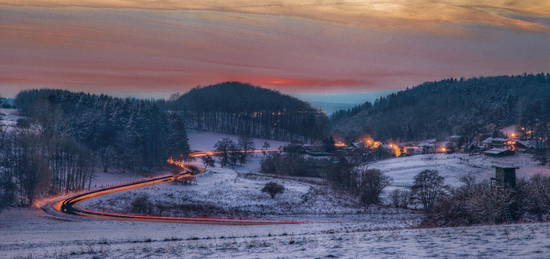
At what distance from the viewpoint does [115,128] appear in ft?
268

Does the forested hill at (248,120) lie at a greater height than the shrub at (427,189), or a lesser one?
greater

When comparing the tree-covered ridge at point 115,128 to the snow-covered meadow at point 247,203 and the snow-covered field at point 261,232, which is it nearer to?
the snow-covered field at point 261,232

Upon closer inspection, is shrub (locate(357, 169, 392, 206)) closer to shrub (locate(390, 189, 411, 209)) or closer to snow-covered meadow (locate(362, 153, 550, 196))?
shrub (locate(390, 189, 411, 209))

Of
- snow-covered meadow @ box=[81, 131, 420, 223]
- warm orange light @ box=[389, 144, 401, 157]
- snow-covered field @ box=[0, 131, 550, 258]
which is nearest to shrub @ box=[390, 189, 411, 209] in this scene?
snow-covered meadow @ box=[81, 131, 420, 223]

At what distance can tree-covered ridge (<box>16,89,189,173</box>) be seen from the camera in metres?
75.6

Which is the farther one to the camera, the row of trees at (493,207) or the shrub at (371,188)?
the shrub at (371,188)

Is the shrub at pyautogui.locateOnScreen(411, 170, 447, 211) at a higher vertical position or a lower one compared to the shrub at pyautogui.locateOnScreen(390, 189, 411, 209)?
higher

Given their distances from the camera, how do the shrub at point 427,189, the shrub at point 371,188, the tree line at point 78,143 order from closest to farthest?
the tree line at point 78,143 < the shrub at point 427,189 < the shrub at point 371,188

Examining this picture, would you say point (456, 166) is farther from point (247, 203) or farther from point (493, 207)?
point (493, 207)

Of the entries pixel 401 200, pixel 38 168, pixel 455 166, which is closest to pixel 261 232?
pixel 401 200

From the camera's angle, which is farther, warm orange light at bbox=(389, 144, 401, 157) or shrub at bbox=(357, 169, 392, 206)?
warm orange light at bbox=(389, 144, 401, 157)

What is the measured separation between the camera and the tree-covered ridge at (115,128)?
75562 millimetres

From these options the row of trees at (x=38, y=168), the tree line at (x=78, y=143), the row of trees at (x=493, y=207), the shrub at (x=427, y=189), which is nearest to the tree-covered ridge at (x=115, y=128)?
the tree line at (x=78, y=143)

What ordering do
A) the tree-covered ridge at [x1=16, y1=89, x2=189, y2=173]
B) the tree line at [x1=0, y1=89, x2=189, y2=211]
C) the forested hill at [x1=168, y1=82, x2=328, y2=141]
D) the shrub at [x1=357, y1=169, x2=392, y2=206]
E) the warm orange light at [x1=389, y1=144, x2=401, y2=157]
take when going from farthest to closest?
the forested hill at [x1=168, y1=82, x2=328, y2=141] < the warm orange light at [x1=389, y1=144, x2=401, y2=157] < the tree-covered ridge at [x1=16, y1=89, x2=189, y2=173] < the shrub at [x1=357, y1=169, x2=392, y2=206] < the tree line at [x1=0, y1=89, x2=189, y2=211]
